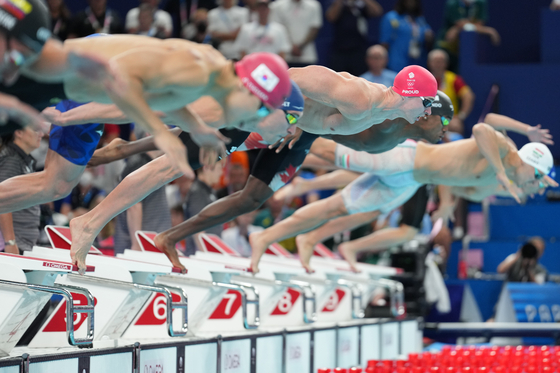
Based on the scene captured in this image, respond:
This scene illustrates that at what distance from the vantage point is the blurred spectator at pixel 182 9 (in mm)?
13016

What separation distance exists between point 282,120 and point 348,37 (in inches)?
365

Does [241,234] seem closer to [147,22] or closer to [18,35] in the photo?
[147,22]

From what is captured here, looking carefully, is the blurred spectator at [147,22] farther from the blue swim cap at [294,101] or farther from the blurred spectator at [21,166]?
the blue swim cap at [294,101]

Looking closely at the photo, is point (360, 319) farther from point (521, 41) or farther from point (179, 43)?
point (521, 41)

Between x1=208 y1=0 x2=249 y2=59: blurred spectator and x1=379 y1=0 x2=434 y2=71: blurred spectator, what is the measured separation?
234cm

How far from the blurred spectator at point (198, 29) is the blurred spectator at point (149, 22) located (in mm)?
529

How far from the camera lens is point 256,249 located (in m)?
6.53

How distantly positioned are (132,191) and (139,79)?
166cm

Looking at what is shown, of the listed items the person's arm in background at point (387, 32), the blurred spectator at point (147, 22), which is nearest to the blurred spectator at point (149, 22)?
the blurred spectator at point (147, 22)

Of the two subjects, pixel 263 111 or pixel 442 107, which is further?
pixel 442 107

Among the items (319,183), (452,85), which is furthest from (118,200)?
(452,85)

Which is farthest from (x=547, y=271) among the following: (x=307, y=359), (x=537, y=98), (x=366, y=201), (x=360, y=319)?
(x=307, y=359)

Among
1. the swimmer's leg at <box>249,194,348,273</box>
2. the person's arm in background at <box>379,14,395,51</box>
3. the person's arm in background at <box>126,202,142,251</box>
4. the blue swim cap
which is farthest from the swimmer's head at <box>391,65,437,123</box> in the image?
the person's arm in background at <box>379,14,395,51</box>

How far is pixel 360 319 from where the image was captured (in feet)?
27.0
